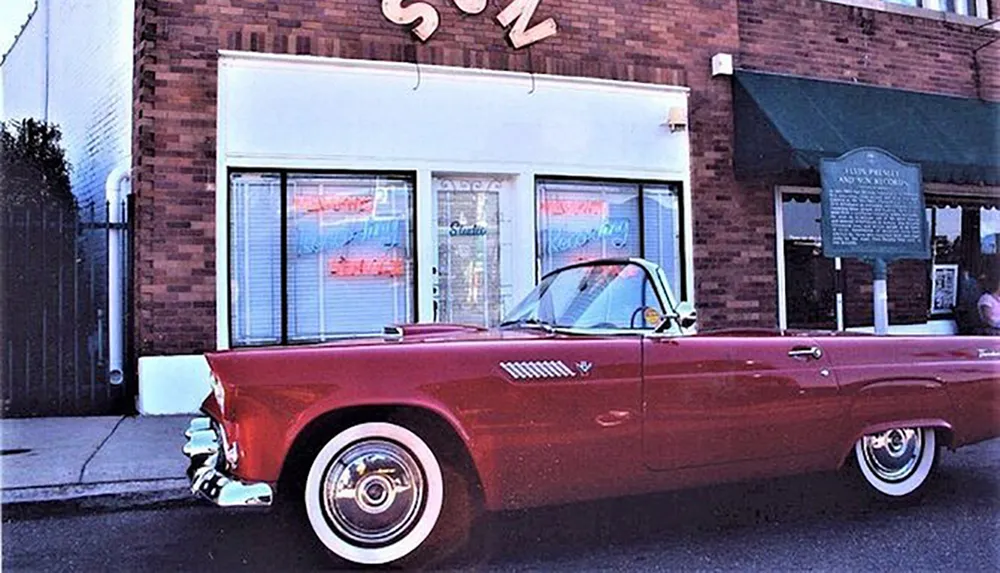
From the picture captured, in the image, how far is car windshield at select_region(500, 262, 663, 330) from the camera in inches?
172

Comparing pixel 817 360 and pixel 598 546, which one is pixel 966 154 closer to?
pixel 817 360

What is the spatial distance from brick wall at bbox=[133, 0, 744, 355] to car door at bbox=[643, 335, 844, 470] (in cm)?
501

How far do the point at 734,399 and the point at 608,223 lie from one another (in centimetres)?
517

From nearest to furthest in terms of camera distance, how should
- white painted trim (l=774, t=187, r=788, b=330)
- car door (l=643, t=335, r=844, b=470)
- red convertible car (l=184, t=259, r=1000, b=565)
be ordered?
1. red convertible car (l=184, t=259, r=1000, b=565)
2. car door (l=643, t=335, r=844, b=470)
3. white painted trim (l=774, t=187, r=788, b=330)

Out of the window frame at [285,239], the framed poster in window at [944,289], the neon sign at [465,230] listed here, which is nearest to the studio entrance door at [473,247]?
the neon sign at [465,230]

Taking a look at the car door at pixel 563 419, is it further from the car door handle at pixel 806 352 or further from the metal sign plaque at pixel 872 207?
the metal sign plaque at pixel 872 207

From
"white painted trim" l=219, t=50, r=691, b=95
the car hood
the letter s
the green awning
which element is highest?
the letter s

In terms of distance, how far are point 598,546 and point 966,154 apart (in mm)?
8176

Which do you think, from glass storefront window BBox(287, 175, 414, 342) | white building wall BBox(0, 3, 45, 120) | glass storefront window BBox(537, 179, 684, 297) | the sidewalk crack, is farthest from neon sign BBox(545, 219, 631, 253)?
white building wall BBox(0, 3, 45, 120)

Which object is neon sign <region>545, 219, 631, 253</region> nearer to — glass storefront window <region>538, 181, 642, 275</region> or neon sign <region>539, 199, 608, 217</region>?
glass storefront window <region>538, 181, 642, 275</region>

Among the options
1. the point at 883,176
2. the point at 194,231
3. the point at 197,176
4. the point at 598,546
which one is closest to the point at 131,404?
the point at 194,231

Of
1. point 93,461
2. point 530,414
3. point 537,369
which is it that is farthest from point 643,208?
point 93,461

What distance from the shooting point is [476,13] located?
8586 mm

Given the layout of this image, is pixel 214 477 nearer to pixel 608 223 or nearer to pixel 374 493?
pixel 374 493
